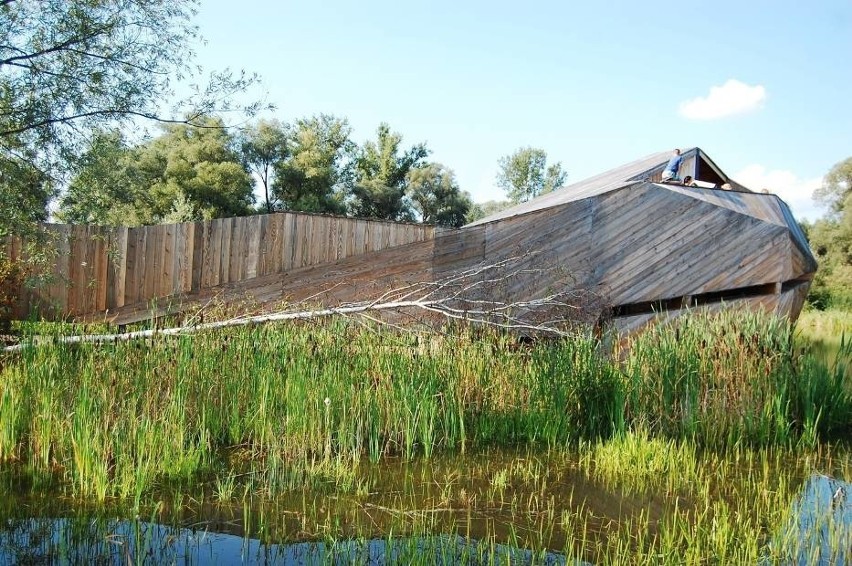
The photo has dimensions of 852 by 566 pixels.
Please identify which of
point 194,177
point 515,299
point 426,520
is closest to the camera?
point 426,520

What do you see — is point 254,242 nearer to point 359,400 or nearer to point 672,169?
point 359,400

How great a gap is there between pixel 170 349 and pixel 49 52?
3.64 m

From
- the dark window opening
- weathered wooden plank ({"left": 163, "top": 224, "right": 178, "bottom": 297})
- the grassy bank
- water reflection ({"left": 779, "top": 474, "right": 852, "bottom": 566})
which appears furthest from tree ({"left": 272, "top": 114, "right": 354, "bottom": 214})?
water reflection ({"left": 779, "top": 474, "right": 852, "bottom": 566})

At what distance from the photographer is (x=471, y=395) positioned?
5.34 metres

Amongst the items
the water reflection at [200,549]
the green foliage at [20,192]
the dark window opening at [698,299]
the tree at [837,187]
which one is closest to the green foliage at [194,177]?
the green foliage at [20,192]

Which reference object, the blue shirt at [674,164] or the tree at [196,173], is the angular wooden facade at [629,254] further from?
the tree at [196,173]

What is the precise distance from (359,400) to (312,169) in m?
23.4

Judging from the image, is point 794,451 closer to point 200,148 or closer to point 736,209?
point 736,209

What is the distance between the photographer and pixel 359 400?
453 cm

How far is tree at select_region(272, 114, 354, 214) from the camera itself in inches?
1069

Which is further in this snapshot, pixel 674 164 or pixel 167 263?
pixel 674 164

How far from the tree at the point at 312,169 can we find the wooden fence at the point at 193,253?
15.5 metres

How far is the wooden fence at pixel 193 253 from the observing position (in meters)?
10.3

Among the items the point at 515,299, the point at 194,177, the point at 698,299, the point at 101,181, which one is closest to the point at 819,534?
the point at 515,299
